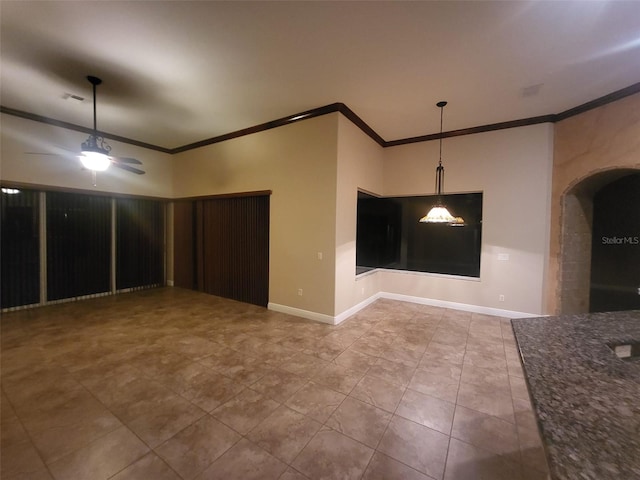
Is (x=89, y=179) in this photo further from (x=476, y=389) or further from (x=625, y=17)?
(x=625, y=17)

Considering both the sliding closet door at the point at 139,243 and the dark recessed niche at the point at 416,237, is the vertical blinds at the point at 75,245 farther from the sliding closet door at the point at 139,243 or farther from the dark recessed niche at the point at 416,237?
the dark recessed niche at the point at 416,237

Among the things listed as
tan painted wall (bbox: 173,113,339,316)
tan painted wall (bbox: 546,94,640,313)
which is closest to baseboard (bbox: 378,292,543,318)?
tan painted wall (bbox: 546,94,640,313)

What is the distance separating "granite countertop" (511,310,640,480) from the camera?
26.5 inches

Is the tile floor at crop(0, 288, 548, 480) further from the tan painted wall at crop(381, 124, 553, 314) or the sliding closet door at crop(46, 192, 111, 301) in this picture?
the sliding closet door at crop(46, 192, 111, 301)

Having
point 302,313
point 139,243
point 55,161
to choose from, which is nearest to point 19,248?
point 55,161

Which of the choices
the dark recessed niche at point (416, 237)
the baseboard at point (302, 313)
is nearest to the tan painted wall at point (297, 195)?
the baseboard at point (302, 313)

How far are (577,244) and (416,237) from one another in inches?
98.7

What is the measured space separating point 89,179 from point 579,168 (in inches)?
343

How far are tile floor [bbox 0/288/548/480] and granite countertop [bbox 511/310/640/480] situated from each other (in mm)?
1012

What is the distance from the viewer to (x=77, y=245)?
5285 mm

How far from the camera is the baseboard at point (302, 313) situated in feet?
13.6

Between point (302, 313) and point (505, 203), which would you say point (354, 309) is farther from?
point (505, 203)

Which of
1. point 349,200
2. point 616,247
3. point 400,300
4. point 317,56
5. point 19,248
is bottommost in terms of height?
point 400,300

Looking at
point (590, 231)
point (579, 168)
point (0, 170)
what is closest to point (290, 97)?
point (579, 168)
